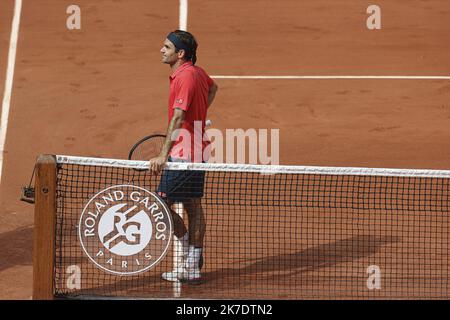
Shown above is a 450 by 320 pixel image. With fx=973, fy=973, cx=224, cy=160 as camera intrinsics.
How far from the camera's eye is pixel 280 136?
46.0ft

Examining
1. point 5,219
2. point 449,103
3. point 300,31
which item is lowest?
point 5,219

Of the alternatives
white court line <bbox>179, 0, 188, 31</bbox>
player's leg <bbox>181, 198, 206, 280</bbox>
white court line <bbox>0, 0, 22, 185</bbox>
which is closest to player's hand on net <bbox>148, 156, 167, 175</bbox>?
player's leg <bbox>181, 198, 206, 280</bbox>

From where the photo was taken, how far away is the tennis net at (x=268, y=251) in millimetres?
8867

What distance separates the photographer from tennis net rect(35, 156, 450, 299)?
887 cm

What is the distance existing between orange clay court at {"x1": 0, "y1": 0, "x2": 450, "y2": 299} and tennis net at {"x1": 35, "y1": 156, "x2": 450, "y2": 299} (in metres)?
2.04

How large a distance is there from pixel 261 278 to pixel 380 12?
890cm

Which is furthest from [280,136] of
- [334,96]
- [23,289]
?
[23,289]

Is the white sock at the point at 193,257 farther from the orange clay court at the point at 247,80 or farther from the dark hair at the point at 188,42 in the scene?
the orange clay court at the point at 247,80

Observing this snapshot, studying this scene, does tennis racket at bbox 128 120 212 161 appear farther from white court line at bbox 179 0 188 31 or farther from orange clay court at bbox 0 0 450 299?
white court line at bbox 179 0 188 31

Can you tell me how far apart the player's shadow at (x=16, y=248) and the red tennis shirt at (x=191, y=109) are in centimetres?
213

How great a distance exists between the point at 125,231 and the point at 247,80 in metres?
7.07

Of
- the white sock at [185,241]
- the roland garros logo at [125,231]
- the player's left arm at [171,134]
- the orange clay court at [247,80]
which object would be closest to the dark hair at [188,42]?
the player's left arm at [171,134]

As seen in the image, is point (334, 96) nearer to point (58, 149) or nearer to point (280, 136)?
point (280, 136)
